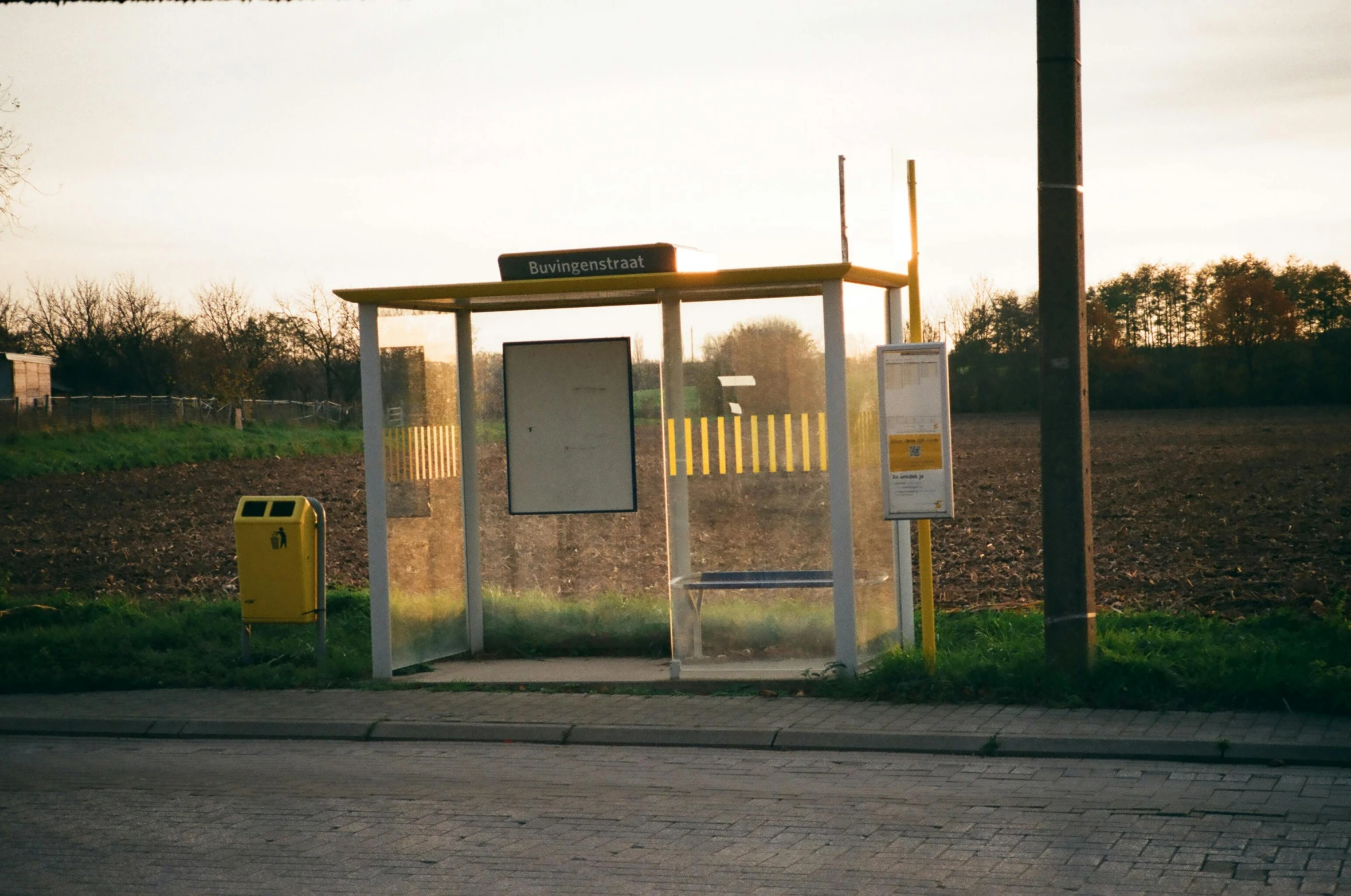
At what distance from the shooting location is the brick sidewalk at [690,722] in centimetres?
730

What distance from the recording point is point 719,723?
26.8 ft

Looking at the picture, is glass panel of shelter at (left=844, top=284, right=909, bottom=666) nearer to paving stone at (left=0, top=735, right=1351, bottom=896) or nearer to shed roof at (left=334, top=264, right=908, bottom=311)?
shed roof at (left=334, top=264, right=908, bottom=311)

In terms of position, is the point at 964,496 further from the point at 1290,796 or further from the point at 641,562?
the point at 1290,796

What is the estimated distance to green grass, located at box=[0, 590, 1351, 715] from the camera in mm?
8141

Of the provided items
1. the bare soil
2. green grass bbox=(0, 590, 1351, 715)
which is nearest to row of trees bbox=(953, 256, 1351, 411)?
the bare soil

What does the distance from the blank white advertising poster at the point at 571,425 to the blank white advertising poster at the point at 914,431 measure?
2454 mm

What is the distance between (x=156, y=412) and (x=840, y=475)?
43269 millimetres

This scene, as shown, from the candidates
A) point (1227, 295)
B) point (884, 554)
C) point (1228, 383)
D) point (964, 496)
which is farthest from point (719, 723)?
point (1227, 295)

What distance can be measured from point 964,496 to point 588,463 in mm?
15816

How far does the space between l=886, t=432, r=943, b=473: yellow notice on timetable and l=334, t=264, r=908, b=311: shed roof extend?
3.66 feet

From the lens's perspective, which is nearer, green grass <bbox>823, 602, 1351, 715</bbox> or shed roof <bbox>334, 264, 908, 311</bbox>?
green grass <bbox>823, 602, 1351, 715</bbox>

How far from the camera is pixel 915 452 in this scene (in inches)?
342

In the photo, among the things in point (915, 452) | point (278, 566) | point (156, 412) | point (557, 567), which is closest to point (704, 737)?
point (915, 452)

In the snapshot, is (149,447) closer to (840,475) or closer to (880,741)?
(840,475)
